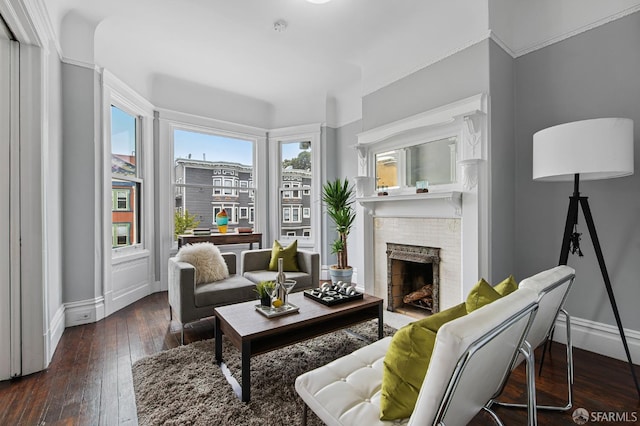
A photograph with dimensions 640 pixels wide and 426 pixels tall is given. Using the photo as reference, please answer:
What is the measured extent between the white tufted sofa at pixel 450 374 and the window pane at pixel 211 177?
3977 millimetres

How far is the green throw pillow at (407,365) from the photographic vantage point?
3.49ft

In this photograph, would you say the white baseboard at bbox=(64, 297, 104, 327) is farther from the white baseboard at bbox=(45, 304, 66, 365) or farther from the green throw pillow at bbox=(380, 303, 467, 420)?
the green throw pillow at bbox=(380, 303, 467, 420)

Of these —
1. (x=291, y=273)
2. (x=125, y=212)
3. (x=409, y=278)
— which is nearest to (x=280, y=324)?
(x=291, y=273)

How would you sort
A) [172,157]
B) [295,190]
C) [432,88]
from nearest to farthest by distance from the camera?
[432,88] < [172,157] < [295,190]

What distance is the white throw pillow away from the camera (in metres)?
3.12

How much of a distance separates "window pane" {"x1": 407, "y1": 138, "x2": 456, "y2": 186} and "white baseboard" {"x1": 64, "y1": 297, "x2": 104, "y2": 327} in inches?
144

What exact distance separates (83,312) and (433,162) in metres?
3.97

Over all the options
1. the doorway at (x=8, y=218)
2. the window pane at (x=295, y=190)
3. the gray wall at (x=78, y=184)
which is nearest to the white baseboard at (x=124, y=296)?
the gray wall at (x=78, y=184)

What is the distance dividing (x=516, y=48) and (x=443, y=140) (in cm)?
107

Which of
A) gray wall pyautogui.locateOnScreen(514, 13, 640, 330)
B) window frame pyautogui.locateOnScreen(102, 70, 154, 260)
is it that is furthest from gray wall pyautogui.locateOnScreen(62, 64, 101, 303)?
gray wall pyautogui.locateOnScreen(514, 13, 640, 330)

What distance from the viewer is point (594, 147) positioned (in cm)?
194

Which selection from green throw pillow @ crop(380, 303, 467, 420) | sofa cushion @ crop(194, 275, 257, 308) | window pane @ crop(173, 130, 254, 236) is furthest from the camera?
window pane @ crop(173, 130, 254, 236)

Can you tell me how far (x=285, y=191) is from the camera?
18.0ft

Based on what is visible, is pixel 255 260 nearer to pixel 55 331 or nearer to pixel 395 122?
pixel 55 331
